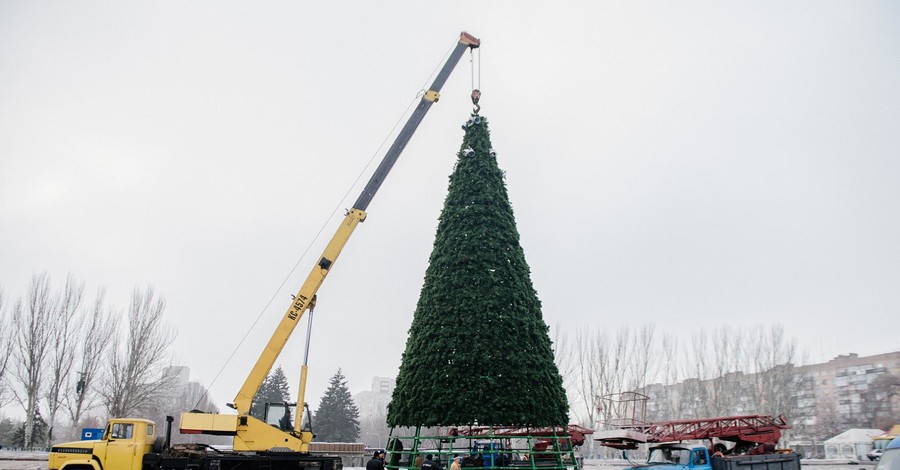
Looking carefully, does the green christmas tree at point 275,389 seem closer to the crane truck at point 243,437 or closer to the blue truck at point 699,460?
the crane truck at point 243,437

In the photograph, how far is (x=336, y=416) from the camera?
5331 centimetres

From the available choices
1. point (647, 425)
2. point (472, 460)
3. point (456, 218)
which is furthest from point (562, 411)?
point (647, 425)

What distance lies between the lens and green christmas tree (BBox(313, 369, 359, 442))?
52.8 meters

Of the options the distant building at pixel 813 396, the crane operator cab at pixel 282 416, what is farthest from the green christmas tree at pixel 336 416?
the crane operator cab at pixel 282 416

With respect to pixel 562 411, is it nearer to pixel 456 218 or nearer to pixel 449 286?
pixel 449 286

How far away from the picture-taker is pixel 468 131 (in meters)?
16.0

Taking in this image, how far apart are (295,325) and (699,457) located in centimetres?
1260

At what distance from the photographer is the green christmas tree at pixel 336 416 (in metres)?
52.8

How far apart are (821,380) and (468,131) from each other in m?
93.8

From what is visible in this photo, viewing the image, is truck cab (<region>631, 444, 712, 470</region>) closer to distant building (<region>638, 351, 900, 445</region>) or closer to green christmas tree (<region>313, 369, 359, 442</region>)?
distant building (<region>638, 351, 900, 445</region>)

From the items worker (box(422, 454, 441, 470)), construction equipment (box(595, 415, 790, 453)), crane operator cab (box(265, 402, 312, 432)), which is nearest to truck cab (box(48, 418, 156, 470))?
crane operator cab (box(265, 402, 312, 432))

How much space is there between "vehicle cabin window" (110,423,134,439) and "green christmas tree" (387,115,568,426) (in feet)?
27.5

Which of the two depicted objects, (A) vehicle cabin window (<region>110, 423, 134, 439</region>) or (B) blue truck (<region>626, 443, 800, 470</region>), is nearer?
(B) blue truck (<region>626, 443, 800, 470</region>)

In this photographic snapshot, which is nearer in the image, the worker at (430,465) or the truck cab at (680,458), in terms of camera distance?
the worker at (430,465)
